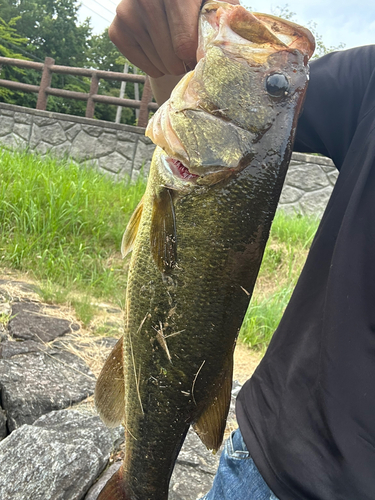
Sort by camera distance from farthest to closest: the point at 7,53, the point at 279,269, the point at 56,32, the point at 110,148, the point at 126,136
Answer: the point at 56,32 < the point at 7,53 < the point at 110,148 < the point at 126,136 < the point at 279,269

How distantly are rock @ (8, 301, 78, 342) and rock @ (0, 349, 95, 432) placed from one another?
0.73ft

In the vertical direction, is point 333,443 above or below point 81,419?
above

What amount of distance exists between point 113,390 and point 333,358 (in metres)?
0.75

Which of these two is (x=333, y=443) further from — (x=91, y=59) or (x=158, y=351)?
(x=91, y=59)

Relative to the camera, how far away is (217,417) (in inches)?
51.3

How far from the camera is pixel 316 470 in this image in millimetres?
1013

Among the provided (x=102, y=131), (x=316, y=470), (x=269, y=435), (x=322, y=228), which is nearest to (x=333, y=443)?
(x=316, y=470)

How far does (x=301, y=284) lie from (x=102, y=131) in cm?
726

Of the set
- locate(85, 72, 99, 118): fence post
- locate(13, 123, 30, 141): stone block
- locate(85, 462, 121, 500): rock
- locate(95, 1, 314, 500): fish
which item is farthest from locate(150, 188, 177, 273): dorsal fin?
locate(85, 72, 99, 118): fence post

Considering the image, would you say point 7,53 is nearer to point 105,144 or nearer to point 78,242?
point 105,144

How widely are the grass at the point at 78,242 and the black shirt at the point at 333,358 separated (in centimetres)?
272

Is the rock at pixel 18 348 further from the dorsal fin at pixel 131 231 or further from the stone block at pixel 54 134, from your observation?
the stone block at pixel 54 134

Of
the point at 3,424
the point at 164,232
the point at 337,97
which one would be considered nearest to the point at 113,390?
the point at 164,232

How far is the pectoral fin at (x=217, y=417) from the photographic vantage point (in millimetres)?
1290
